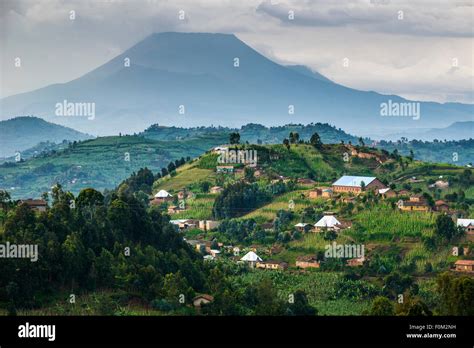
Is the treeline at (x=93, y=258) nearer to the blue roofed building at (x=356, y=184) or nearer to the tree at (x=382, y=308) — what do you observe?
the tree at (x=382, y=308)

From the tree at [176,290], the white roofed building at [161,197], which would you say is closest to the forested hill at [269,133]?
the white roofed building at [161,197]

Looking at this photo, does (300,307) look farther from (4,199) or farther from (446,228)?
(4,199)

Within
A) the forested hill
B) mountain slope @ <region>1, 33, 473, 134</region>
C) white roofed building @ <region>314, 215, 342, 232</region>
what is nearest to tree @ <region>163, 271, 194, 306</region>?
white roofed building @ <region>314, 215, 342, 232</region>

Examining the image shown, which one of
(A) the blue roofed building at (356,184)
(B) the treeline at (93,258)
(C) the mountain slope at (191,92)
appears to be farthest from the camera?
(C) the mountain slope at (191,92)

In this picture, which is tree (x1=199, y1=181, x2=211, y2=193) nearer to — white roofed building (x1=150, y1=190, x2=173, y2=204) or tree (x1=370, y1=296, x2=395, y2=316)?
white roofed building (x1=150, y1=190, x2=173, y2=204)

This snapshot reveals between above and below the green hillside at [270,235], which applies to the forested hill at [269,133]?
above

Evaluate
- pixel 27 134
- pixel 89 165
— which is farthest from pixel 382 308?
pixel 27 134
